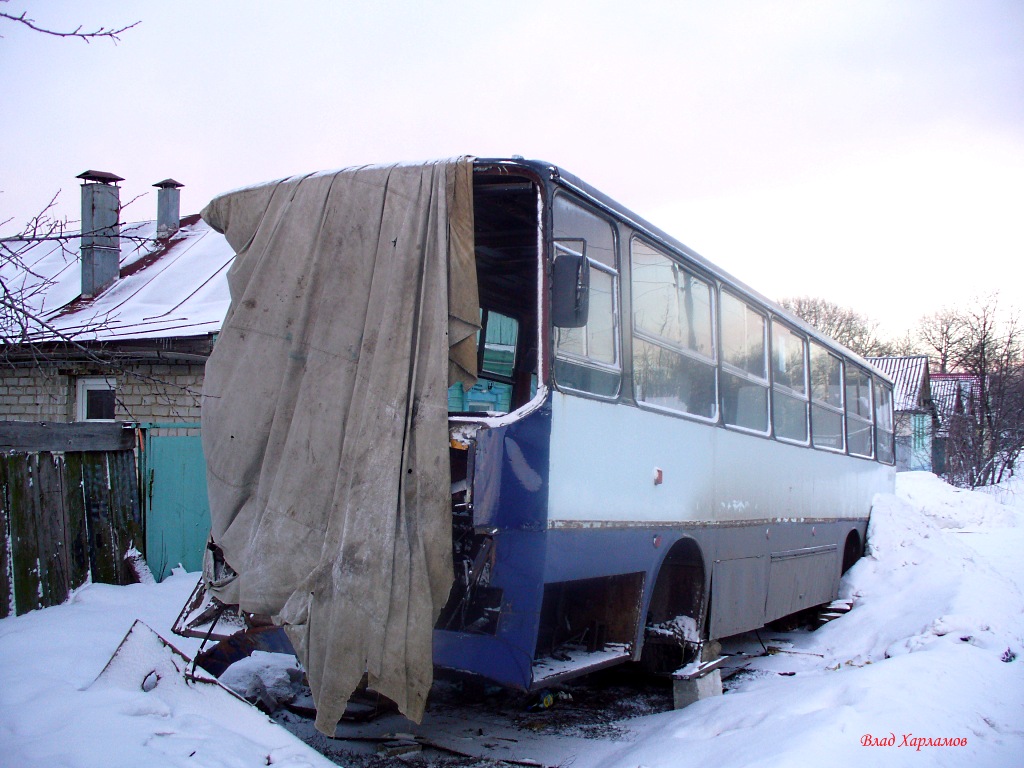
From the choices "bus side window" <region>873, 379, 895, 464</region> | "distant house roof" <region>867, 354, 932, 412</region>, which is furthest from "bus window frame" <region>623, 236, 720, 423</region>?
"distant house roof" <region>867, 354, 932, 412</region>

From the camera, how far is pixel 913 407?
144 ft

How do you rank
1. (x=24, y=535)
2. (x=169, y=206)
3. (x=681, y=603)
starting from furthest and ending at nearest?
1. (x=169, y=206)
2. (x=24, y=535)
3. (x=681, y=603)

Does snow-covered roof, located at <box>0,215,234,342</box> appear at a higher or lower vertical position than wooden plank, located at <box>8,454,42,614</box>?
higher

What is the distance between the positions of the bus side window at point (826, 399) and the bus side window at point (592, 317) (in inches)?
189

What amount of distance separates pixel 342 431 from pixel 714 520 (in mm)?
3233

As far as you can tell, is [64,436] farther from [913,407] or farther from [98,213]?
[913,407]

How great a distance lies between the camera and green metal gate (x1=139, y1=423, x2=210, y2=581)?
9102mm

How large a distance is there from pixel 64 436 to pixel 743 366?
6.15m

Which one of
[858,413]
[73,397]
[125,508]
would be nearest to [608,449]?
[125,508]

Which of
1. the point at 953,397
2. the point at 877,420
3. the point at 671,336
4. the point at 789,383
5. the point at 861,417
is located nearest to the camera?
the point at 671,336

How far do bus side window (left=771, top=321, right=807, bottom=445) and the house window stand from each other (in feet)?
35.2

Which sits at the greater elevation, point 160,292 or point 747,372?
point 160,292

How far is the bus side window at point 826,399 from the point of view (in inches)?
370

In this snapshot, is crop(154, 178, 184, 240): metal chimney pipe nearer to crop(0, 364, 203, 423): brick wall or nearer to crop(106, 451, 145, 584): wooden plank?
crop(0, 364, 203, 423): brick wall
